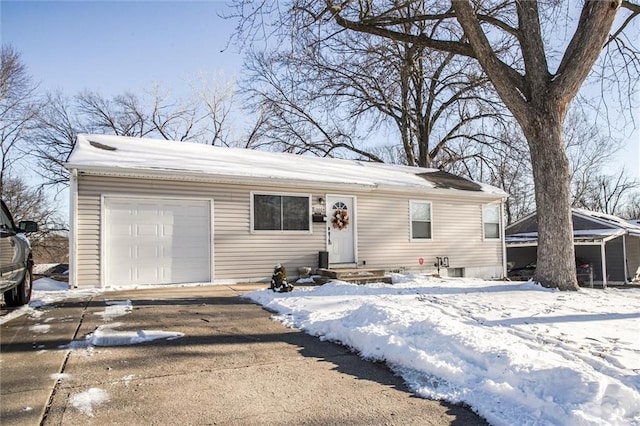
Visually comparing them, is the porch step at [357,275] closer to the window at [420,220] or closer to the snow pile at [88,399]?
the window at [420,220]

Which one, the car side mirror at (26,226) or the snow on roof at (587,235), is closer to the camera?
the car side mirror at (26,226)

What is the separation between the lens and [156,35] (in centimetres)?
939

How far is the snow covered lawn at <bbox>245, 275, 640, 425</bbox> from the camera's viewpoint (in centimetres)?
296

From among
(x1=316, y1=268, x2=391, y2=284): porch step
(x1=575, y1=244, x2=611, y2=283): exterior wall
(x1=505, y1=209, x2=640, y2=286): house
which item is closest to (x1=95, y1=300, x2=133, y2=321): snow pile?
(x1=316, y1=268, x2=391, y2=284): porch step

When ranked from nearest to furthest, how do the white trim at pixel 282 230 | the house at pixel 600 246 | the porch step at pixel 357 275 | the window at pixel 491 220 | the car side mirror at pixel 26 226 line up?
1. the car side mirror at pixel 26 226
2. the porch step at pixel 357 275
3. the white trim at pixel 282 230
4. the window at pixel 491 220
5. the house at pixel 600 246

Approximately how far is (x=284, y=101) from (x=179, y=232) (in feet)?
54.3

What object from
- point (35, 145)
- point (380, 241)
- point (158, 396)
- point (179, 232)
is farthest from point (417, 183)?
point (35, 145)

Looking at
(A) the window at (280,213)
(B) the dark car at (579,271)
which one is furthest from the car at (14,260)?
(B) the dark car at (579,271)

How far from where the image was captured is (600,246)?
2111 cm

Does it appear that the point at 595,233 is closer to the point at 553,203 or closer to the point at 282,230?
the point at 553,203

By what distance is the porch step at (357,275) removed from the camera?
1005cm

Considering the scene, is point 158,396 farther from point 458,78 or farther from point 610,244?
point 610,244

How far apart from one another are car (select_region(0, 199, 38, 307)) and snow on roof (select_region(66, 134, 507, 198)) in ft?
9.68

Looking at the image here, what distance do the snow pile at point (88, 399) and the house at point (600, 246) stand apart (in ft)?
66.5
